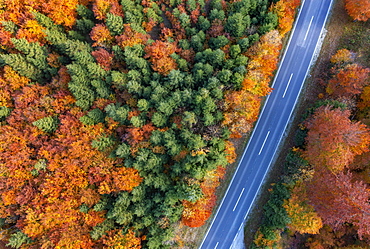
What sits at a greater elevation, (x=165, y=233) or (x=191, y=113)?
(x=191, y=113)

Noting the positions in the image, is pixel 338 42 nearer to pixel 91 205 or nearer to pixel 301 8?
pixel 301 8

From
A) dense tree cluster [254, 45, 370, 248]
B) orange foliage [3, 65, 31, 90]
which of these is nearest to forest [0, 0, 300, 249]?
orange foliage [3, 65, 31, 90]

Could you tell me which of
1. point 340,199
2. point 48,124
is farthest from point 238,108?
point 48,124

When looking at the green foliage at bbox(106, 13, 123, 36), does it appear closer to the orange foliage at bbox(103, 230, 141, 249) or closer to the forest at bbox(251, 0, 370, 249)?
the orange foliage at bbox(103, 230, 141, 249)

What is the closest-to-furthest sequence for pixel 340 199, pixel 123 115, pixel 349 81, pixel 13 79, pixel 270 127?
pixel 340 199 < pixel 123 115 < pixel 349 81 < pixel 13 79 < pixel 270 127

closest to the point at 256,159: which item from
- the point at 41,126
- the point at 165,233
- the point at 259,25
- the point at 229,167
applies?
the point at 229,167

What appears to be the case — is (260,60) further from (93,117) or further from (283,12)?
(93,117)

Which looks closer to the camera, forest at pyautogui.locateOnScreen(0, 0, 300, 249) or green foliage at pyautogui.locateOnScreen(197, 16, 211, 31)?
forest at pyautogui.locateOnScreen(0, 0, 300, 249)
